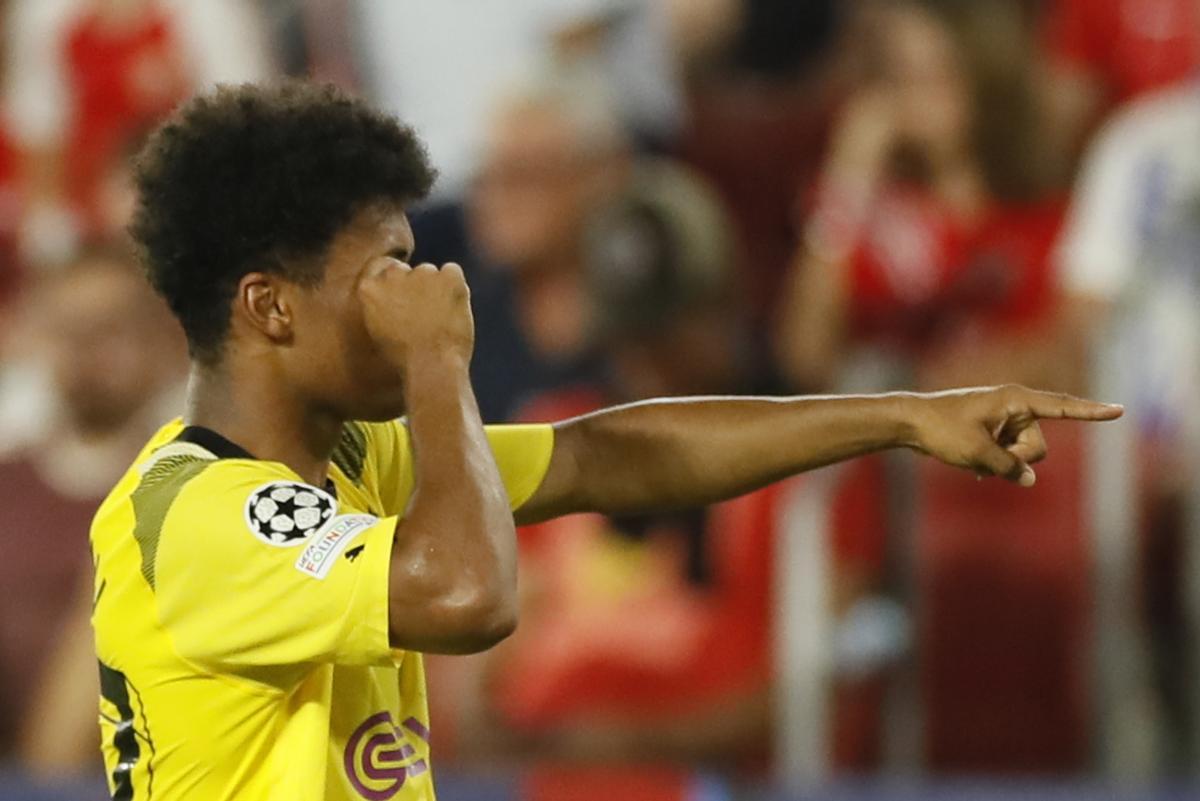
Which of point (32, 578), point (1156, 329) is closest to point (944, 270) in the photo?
point (1156, 329)

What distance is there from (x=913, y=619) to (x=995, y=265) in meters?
1.41

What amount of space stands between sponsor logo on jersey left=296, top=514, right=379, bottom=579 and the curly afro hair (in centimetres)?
36

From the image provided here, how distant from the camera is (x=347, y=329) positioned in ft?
9.01

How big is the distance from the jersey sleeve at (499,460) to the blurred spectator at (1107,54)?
13.5 ft

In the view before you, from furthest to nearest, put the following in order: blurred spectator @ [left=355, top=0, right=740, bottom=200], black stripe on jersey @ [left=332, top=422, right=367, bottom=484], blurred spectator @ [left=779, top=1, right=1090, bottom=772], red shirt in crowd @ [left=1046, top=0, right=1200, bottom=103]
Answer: blurred spectator @ [left=355, top=0, right=740, bottom=200] < red shirt in crowd @ [left=1046, top=0, right=1200, bottom=103] < blurred spectator @ [left=779, top=1, right=1090, bottom=772] < black stripe on jersey @ [left=332, top=422, right=367, bottom=484]

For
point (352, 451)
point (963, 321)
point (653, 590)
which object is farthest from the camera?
point (963, 321)

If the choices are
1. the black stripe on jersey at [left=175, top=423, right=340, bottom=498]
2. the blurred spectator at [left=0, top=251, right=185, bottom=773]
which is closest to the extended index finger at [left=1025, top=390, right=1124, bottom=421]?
the black stripe on jersey at [left=175, top=423, right=340, bottom=498]

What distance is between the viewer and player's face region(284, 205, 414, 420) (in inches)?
108

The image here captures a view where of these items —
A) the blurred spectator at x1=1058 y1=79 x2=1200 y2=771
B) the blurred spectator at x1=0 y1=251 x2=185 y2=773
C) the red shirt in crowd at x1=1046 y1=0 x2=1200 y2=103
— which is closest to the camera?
the blurred spectator at x1=1058 y1=79 x2=1200 y2=771

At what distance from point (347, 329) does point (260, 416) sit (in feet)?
0.62

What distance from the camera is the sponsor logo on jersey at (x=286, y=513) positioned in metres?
2.60

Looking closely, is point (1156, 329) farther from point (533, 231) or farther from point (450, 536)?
point (450, 536)

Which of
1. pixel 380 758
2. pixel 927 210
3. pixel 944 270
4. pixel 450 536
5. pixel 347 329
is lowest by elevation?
pixel 380 758

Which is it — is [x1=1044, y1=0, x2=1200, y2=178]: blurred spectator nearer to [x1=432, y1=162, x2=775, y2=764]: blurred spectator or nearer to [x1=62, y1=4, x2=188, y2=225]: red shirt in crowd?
[x1=432, y1=162, x2=775, y2=764]: blurred spectator
